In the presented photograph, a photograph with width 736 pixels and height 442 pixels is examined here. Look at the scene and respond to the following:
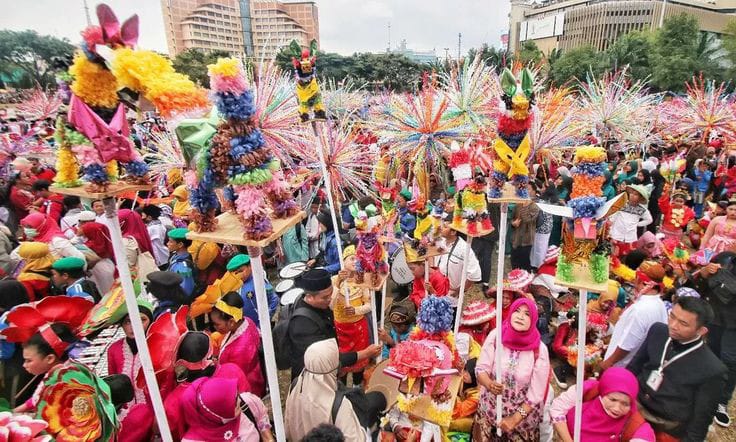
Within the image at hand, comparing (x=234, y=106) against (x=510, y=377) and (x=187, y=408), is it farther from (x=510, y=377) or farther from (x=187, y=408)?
(x=510, y=377)

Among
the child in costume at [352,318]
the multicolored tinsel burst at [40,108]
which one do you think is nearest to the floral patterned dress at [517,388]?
the child in costume at [352,318]

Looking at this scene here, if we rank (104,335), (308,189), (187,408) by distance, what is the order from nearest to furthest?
(187,408), (104,335), (308,189)

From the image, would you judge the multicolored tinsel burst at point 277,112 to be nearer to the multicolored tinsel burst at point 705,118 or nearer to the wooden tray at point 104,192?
the wooden tray at point 104,192

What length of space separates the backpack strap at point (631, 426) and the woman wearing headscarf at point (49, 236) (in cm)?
573

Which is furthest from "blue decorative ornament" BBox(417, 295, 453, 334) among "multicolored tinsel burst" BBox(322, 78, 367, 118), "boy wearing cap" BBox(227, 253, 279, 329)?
"multicolored tinsel burst" BBox(322, 78, 367, 118)

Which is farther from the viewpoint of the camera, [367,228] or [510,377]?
[367,228]

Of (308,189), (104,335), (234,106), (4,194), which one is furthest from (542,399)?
(4,194)

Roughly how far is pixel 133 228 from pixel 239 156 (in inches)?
179

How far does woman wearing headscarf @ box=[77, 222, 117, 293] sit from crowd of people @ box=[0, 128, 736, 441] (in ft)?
0.06

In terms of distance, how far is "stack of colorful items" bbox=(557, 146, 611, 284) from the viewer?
2.53m

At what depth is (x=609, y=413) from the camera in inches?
107

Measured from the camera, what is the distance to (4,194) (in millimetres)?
7238

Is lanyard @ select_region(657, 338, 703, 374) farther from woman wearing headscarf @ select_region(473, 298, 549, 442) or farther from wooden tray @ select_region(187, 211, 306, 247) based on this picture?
wooden tray @ select_region(187, 211, 306, 247)

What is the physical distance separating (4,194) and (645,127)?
17.2m
